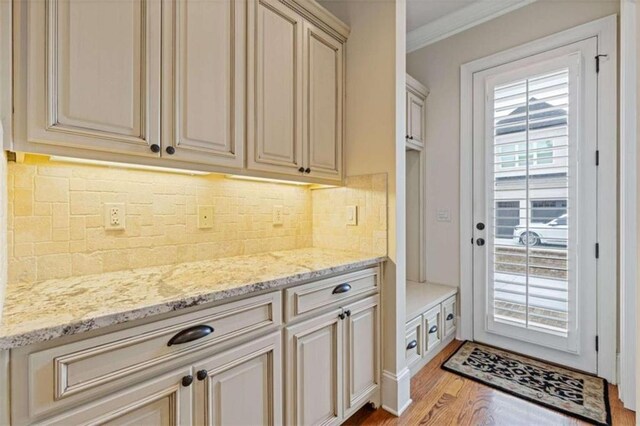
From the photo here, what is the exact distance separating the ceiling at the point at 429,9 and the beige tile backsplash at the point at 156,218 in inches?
72.0

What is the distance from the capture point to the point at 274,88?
5.21 ft

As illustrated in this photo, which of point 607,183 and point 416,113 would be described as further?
point 416,113

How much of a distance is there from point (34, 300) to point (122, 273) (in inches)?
15.0

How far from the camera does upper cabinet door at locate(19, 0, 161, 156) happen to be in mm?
924

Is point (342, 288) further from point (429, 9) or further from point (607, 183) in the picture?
point (429, 9)

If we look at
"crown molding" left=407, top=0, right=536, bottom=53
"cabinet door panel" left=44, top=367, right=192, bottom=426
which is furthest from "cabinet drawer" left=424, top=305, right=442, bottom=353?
"crown molding" left=407, top=0, right=536, bottom=53

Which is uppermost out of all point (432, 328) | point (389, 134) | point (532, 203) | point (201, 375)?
point (389, 134)

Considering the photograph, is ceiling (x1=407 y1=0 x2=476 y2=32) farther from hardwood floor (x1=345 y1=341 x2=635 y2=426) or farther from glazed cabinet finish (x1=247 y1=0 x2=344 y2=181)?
hardwood floor (x1=345 y1=341 x2=635 y2=426)

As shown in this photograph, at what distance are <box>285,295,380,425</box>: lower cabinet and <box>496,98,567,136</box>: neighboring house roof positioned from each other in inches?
72.4

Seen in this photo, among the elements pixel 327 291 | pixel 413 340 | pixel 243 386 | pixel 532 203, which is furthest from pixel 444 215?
pixel 243 386

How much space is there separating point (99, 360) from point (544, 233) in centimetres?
276

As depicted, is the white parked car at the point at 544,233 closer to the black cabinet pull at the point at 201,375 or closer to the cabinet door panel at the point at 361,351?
the cabinet door panel at the point at 361,351

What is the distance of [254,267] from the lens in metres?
1.42

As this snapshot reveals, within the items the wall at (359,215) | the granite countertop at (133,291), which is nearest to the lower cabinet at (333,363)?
the granite countertop at (133,291)
